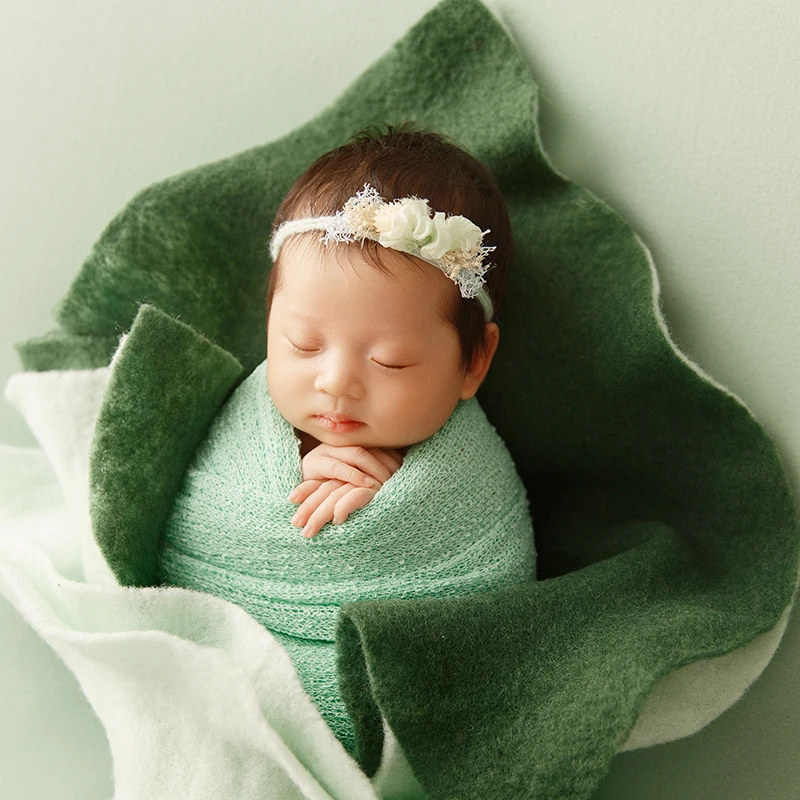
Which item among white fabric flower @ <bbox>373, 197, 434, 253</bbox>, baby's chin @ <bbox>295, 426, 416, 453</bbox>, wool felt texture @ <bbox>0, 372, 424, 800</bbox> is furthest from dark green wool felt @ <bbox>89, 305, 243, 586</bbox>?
white fabric flower @ <bbox>373, 197, 434, 253</bbox>

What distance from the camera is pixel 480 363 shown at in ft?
3.49

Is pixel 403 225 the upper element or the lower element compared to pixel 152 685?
upper

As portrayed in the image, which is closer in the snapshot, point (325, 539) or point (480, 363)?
point (325, 539)

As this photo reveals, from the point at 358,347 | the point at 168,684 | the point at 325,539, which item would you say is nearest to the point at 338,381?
the point at 358,347

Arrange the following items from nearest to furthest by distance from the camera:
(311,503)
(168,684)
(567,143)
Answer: (168,684) < (311,503) < (567,143)

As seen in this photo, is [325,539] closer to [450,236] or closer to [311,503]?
[311,503]

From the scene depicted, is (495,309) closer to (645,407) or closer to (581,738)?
(645,407)

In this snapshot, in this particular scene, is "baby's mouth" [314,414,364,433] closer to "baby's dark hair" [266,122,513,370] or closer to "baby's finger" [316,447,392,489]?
"baby's finger" [316,447,392,489]

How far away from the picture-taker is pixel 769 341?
1.00 m

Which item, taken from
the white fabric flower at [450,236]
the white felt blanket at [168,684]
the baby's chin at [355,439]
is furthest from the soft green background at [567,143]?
the baby's chin at [355,439]

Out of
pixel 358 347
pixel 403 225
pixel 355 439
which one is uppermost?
pixel 403 225

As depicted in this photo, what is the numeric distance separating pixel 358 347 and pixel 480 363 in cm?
17

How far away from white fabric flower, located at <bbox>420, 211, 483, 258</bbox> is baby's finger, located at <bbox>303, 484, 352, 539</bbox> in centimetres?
26

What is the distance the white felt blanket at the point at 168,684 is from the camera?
84cm
